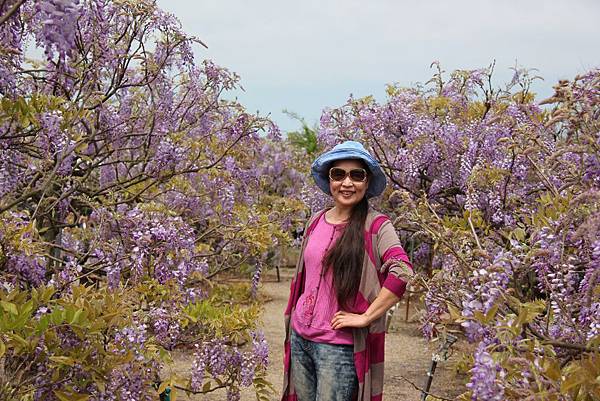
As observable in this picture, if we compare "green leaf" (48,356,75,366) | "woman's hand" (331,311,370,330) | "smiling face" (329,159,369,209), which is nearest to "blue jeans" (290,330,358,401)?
"woman's hand" (331,311,370,330)

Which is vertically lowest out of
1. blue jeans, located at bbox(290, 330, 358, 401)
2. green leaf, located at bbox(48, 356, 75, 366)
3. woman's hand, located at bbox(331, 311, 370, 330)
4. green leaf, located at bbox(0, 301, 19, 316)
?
blue jeans, located at bbox(290, 330, 358, 401)

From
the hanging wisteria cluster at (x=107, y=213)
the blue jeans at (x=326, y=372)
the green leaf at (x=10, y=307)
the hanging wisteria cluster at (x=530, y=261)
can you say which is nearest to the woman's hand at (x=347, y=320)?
the blue jeans at (x=326, y=372)

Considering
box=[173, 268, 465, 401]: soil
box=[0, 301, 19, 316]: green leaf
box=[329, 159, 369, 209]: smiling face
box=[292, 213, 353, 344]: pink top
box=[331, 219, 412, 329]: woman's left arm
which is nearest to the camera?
box=[0, 301, 19, 316]: green leaf

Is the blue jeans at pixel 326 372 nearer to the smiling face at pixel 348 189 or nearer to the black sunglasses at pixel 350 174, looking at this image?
the smiling face at pixel 348 189

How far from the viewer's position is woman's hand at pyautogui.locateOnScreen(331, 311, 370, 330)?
10.2ft

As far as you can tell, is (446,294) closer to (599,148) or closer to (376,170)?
(599,148)

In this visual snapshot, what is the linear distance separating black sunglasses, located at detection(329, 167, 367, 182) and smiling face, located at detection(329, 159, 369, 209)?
14mm

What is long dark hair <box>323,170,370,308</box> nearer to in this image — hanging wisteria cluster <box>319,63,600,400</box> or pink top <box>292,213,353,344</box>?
pink top <box>292,213,353,344</box>

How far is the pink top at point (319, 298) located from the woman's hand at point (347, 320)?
51mm

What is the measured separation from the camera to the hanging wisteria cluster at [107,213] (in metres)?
2.77

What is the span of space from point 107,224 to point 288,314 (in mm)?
1137

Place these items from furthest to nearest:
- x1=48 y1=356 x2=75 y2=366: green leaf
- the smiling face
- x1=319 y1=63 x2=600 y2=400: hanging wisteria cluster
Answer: the smiling face, x1=48 y1=356 x2=75 y2=366: green leaf, x1=319 y1=63 x2=600 y2=400: hanging wisteria cluster

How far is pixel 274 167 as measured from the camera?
15.8m

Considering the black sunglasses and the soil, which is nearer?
the black sunglasses
